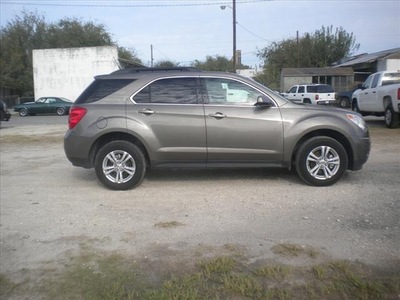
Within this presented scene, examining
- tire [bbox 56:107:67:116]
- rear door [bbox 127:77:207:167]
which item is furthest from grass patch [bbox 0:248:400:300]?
tire [bbox 56:107:67:116]

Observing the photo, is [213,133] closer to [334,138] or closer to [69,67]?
[334,138]

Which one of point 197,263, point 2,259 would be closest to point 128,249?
point 197,263

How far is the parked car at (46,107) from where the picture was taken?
29.6m

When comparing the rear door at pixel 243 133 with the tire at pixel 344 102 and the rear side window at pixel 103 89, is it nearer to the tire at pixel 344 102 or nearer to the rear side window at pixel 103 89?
the rear side window at pixel 103 89

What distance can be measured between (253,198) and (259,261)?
202 centimetres

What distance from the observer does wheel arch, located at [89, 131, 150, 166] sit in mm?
6328

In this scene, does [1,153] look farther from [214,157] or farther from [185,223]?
[185,223]

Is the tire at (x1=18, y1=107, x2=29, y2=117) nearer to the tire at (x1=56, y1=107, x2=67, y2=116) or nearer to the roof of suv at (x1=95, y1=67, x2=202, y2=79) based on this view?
the tire at (x1=56, y1=107, x2=67, y2=116)

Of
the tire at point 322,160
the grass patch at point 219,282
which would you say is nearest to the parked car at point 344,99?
the tire at point 322,160

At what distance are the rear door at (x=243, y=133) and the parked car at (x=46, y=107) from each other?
82.8 feet

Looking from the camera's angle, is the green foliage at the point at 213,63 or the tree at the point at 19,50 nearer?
the tree at the point at 19,50

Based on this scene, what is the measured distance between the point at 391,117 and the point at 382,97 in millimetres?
830

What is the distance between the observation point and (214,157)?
20.6 ft

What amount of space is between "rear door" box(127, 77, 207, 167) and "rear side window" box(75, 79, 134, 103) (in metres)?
0.31
